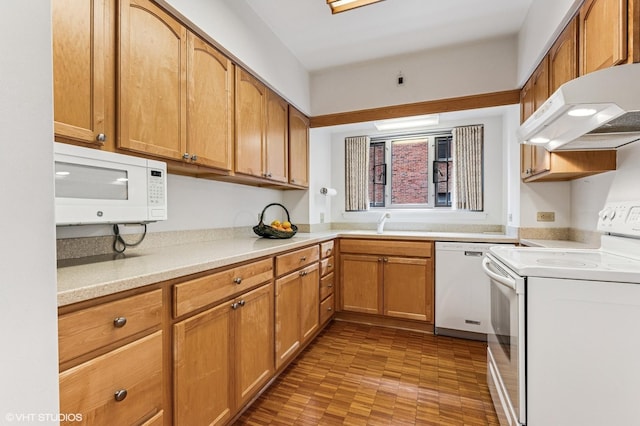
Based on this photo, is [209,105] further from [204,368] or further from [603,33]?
[603,33]

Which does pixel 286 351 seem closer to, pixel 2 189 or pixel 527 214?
pixel 2 189

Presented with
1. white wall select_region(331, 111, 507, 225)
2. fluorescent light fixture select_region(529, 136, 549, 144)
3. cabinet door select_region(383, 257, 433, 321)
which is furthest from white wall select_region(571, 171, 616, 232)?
cabinet door select_region(383, 257, 433, 321)

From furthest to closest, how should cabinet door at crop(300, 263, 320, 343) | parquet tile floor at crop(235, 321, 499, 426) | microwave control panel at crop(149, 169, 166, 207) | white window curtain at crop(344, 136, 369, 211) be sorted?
white window curtain at crop(344, 136, 369, 211)
cabinet door at crop(300, 263, 320, 343)
parquet tile floor at crop(235, 321, 499, 426)
microwave control panel at crop(149, 169, 166, 207)

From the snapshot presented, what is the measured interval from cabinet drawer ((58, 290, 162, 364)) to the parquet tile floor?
100 centimetres

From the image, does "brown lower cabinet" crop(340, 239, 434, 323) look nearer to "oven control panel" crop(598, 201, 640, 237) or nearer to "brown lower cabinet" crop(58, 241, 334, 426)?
"brown lower cabinet" crop(58, 241, 334, 426)

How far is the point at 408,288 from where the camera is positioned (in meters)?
2.84

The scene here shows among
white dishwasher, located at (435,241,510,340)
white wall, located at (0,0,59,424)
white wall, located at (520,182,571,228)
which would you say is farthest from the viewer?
white dishwasher, located at (435,241,510,340)

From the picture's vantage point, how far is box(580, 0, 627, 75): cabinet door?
1241mm

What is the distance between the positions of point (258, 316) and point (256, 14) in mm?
2279

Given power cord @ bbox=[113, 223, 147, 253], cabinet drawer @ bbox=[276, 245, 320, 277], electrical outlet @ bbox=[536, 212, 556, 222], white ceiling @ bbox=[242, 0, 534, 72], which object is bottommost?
cabinet drawer @ bbox=[276, 245, 320, 277]

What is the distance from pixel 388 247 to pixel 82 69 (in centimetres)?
257

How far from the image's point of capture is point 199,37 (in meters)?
1.79

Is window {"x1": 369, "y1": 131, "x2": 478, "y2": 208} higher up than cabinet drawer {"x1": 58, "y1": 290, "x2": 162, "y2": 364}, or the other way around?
window {"x1": 369, "y1": 131, "x2": 478, "y2": 208}

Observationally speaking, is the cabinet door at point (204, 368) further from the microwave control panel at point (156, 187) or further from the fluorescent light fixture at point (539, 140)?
the fluorescent light fixture at point (539, 140)
